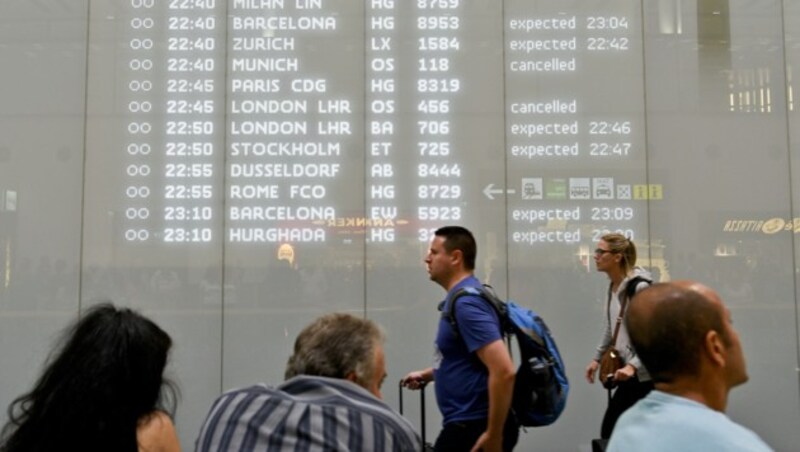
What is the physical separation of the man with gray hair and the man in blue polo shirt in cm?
135

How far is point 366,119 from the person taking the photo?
5.92 meters

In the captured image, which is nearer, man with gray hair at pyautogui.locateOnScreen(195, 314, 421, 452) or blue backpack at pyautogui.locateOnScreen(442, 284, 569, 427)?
man with gray hair at pyautogui.locateOnScreen(195, 314, 421, 452)

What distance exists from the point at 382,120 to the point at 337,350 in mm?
4255

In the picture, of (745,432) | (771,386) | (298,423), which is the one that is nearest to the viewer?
(745,432)

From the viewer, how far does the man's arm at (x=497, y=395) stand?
3.05 metres

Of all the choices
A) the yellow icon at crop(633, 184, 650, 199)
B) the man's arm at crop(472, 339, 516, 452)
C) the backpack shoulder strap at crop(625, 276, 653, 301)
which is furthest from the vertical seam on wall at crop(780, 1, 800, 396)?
the man's arm at crop(472, 339, 516, 452)

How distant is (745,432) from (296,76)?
5062 millimetres

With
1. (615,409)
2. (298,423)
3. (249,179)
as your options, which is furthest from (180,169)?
(298,423)

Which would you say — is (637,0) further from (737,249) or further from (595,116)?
(737,249)

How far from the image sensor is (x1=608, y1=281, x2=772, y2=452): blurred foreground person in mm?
1438

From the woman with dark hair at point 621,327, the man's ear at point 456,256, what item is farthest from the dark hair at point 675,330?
the woman with dark hair at point 621,327

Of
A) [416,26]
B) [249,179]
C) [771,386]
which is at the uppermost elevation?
[416,26]

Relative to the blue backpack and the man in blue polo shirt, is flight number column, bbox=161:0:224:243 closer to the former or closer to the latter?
the man in blue polo shirt

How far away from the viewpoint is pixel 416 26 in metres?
5.98
